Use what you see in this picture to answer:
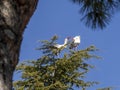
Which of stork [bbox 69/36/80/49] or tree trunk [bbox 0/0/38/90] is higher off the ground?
stork [bbox 69/36/80/49]

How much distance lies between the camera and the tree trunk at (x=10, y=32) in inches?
97.8

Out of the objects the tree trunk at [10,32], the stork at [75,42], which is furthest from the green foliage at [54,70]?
the tree trunk at [10,32]

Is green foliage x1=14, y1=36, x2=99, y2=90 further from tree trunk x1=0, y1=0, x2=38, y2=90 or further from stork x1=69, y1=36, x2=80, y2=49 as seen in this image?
tree trunk x1=0, y1=0, x2=38, y2=90

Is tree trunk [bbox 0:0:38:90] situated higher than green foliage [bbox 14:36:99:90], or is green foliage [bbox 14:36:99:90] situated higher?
green foliage [bbox 14:36:99:90]

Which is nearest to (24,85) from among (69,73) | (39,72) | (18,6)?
(39,72)

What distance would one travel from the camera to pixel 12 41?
2.68 meters

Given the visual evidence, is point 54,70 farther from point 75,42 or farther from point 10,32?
point 10,32

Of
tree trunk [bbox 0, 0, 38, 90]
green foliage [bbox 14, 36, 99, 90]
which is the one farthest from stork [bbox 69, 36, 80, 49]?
tree trunk [bbox 0, 0, 38, 90]

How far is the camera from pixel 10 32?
2.69 meters

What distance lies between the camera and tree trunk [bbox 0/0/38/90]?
2.48 metres

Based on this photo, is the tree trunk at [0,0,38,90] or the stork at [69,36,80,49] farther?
the stork at [69,36,80,49]

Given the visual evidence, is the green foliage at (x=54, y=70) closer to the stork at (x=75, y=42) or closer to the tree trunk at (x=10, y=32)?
the stork at (x=75, y=42)

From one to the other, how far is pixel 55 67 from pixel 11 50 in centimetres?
1179

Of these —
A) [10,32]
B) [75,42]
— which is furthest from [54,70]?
[10,32]
